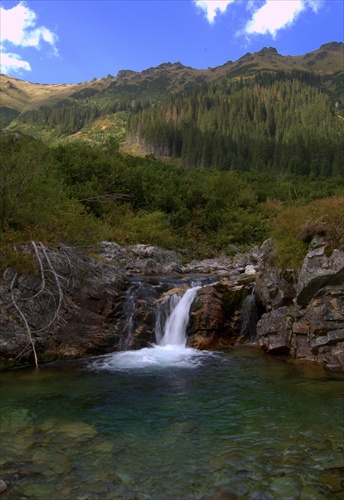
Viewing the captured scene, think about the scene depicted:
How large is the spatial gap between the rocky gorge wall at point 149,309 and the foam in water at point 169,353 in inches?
13.5

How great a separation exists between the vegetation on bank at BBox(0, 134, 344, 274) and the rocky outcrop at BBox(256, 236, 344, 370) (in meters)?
0.82

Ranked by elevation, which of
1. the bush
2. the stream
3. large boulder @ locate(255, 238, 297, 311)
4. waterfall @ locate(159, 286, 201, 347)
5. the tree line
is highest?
the tree line

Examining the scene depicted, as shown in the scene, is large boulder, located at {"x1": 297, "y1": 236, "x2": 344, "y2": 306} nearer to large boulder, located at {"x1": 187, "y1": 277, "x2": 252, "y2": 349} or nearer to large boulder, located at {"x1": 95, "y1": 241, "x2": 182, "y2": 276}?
large boulder, located at {"x1": 187, "y1": 277, "x2": 252, "y2": 349}

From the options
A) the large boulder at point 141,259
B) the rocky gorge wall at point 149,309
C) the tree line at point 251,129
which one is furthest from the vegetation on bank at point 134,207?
the tree line at point 251,129

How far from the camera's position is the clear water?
18.2 feet

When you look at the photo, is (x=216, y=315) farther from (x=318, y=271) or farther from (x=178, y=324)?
(x=318, y=271)

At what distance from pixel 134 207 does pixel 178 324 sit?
18.8 metres

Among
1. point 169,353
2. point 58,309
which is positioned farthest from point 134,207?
point 58,309

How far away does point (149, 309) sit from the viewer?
14.9 metres

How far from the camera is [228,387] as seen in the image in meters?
9.64

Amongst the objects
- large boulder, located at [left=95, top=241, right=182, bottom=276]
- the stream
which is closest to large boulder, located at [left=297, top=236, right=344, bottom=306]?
the stream

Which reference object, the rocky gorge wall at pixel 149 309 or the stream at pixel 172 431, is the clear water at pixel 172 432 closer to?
the stream at pixel 172 431

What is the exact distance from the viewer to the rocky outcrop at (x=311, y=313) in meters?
11.4

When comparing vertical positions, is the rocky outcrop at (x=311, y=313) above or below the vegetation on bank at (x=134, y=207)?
below
